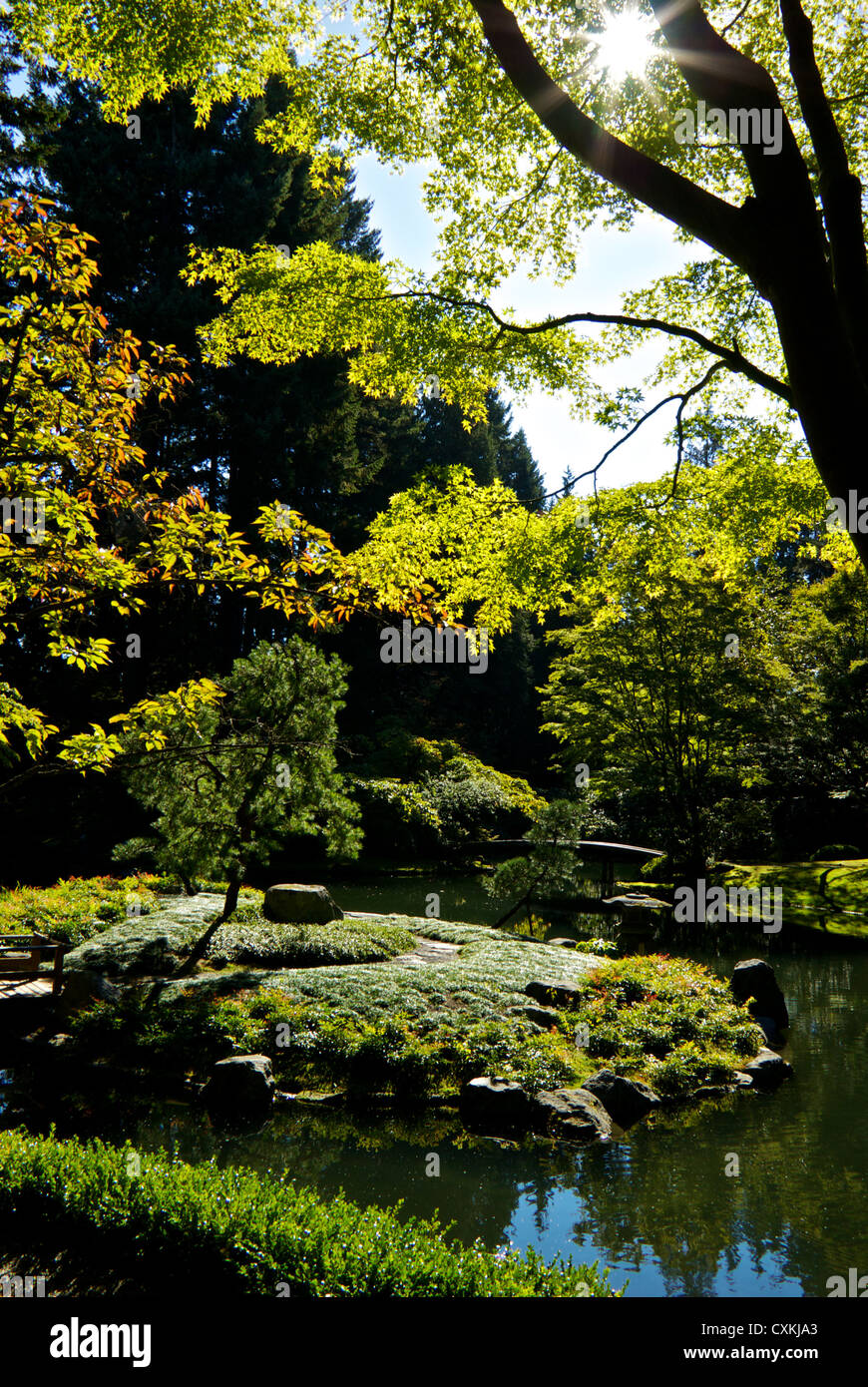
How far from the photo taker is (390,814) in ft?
84.2

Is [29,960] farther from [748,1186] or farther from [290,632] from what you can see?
[290,632]

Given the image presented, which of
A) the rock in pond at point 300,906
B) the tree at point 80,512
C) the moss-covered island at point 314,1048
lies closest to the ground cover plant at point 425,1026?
the moss-covered island at point 314,1048

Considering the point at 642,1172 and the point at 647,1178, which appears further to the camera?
the point at 642,1172

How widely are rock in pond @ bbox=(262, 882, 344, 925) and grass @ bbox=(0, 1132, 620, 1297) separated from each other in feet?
32.8

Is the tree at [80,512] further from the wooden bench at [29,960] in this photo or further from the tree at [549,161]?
the wooden bench at [29,960]

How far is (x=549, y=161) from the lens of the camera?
6.92m

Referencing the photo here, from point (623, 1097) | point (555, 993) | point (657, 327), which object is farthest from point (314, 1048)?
point (657, 327)

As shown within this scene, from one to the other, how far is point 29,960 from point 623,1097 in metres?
7.38

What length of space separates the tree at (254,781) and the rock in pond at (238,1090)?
3.56 metres

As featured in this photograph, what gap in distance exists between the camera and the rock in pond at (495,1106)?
25.4 ft

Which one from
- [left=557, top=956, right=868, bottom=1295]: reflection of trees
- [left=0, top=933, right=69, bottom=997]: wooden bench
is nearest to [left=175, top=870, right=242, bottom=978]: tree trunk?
[left=0, top=933, right=69, bottom=997]: wooden bench
